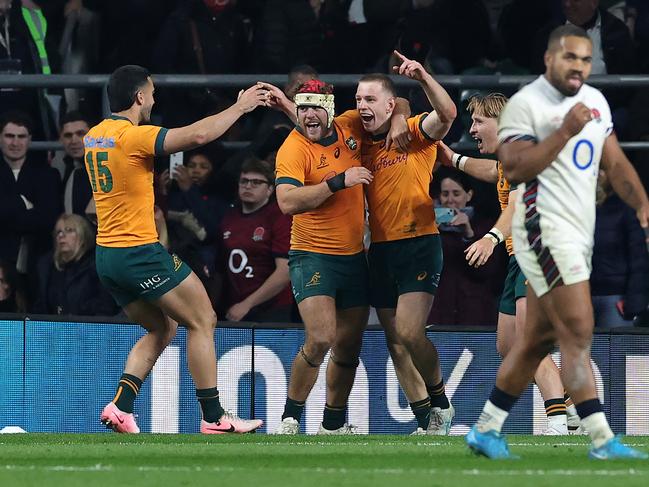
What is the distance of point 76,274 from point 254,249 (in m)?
1.45

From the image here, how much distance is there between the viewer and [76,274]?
1300 cm

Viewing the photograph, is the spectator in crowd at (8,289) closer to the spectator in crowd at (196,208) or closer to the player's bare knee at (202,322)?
the spectator in crowd at (196,208)

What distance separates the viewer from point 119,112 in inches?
415

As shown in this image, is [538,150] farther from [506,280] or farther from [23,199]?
[23,199]

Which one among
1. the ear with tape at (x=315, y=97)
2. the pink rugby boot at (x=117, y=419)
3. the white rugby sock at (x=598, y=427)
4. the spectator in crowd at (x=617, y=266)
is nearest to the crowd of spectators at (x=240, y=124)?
the spectator in crowd at (x=617, y=266)

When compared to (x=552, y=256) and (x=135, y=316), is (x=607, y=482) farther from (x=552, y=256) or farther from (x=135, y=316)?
(x=135, y=316)

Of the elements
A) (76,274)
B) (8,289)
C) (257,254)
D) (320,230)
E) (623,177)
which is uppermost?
(623,177)

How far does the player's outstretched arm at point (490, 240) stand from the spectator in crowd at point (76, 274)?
3750mm

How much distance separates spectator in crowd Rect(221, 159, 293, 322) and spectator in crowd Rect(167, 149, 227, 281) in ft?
0.92

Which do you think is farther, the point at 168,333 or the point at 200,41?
the point at 200,41

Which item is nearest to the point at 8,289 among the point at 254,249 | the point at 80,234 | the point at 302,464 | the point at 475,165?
the point at 80,234

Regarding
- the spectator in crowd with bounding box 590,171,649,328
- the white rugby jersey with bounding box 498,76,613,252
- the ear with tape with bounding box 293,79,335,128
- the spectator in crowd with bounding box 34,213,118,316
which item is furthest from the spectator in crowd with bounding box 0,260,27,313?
the white rugby jersey with bounding box 498,76,613,252

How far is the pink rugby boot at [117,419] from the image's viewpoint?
1059 cm

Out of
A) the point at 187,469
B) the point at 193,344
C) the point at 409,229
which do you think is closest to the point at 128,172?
the point at 193,344
